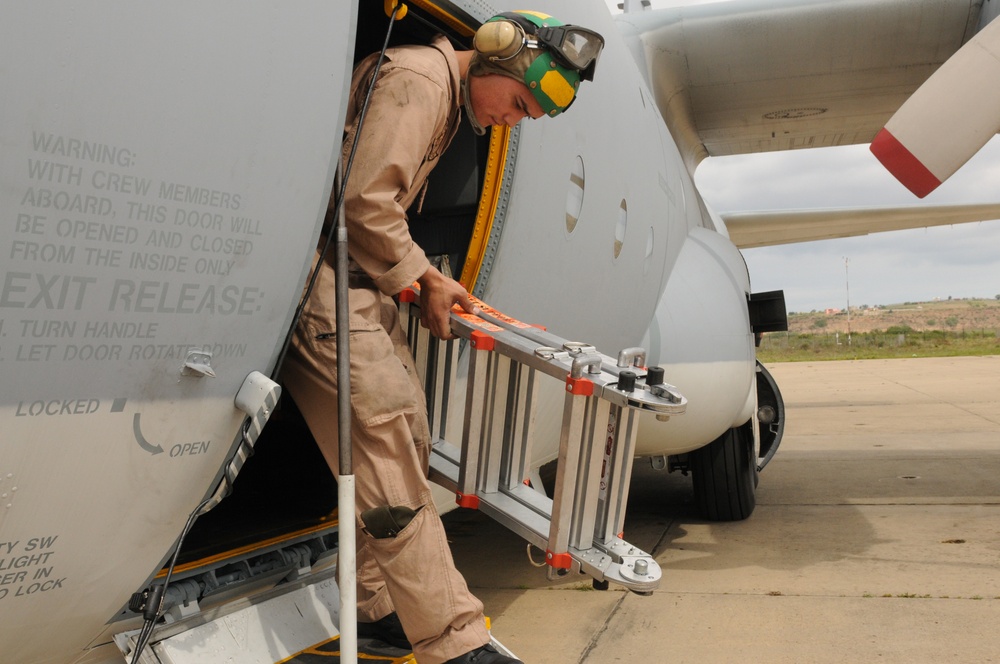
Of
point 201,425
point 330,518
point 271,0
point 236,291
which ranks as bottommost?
point 330,518

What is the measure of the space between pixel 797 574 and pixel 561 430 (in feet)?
9.02

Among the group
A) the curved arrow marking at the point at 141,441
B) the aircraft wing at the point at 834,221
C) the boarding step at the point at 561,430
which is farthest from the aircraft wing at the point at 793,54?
the curved arrow marking at the point at 141,441

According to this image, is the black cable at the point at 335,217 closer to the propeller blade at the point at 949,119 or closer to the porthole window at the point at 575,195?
the porthole window at the point at 575,195

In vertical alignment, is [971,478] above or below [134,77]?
below

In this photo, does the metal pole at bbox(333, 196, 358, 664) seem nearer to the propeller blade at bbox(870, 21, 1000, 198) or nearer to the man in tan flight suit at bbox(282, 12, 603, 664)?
the man in tan flight suit at bbox(282, 12, 603, 664)

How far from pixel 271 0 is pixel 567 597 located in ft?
10.9

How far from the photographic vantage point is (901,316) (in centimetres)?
9819

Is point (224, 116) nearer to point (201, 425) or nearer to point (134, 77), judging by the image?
point (134, 77)

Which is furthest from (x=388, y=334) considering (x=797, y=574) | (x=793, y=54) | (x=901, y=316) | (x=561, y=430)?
(x=901, y=316)

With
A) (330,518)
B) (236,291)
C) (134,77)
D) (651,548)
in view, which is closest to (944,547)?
(651,548)

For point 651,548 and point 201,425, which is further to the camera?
point 651,548

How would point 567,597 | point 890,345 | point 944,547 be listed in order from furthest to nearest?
point 890,345 < point 944,547 < point 567,597

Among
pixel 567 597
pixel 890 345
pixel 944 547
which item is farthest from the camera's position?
pixel 890 345

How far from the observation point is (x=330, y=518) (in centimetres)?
278
